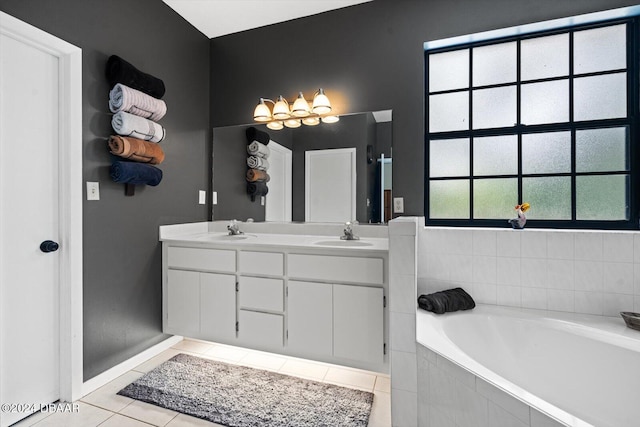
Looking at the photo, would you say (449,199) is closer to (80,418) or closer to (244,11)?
(244,11)

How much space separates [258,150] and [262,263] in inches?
43.1

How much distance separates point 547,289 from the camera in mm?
1866

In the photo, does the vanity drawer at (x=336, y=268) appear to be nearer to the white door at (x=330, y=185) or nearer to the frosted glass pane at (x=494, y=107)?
the white door at (x=330, y=185)

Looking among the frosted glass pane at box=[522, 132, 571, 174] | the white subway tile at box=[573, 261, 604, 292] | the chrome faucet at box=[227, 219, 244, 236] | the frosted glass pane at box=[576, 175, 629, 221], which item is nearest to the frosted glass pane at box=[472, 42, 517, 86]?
the frosted glass pane at box=[522, 132, 571, 174]

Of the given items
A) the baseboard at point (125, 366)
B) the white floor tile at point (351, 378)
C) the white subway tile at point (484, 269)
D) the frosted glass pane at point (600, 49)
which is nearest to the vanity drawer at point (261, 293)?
the white floor tile at point (351, 378)

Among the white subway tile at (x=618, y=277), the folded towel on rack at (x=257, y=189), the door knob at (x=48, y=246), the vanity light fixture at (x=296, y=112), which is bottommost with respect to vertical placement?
the white subway tile at (x=618, y=277)

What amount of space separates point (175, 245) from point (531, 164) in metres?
2.66

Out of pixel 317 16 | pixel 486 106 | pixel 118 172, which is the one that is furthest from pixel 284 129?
pixel 486 106

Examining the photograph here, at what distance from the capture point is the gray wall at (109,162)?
5.91 ft

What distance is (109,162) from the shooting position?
6.39 ft

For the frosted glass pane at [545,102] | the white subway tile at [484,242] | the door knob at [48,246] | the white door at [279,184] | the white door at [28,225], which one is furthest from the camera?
the white door at [279,184]

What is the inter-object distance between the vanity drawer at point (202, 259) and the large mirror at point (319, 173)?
23.8 inches

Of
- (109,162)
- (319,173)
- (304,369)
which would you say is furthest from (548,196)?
(109,162)

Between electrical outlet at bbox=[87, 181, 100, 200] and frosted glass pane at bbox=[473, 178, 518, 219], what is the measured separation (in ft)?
8.39
